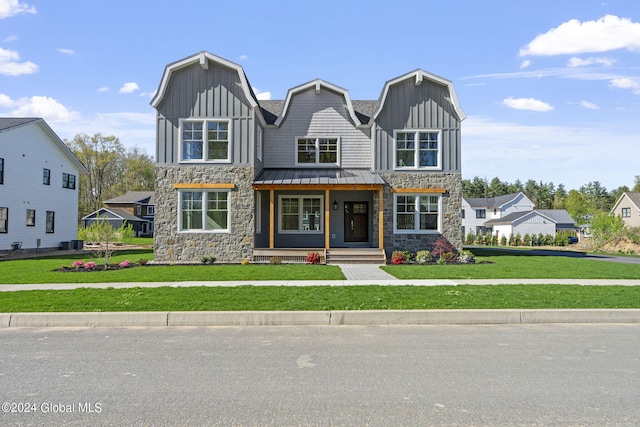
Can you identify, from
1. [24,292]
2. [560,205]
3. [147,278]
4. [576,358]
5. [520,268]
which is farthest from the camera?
[560,205]

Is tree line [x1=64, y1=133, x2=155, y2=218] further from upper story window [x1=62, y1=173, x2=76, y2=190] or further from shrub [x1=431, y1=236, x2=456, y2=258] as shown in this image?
shrub [x1=431, y1=236, x2=456, y2=258]

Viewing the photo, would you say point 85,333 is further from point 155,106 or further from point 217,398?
point 155,106

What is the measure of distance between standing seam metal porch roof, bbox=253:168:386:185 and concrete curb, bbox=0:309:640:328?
35.1 ft

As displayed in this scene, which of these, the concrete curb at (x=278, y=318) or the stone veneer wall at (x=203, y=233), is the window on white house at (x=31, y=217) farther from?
the concrete curb at (x=278, y=318)

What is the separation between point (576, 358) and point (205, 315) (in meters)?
5.90

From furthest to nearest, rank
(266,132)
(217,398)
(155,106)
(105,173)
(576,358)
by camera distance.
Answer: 1. (105,173)
2. (266,132)
3. (155,106)
4. (576,358)
5. (217,398)

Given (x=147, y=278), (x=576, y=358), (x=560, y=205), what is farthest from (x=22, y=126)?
(x=560, y=205)

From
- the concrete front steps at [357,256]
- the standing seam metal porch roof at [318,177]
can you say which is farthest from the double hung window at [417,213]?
the concrete front steps at [357,256]

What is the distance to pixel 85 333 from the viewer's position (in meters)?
7.80

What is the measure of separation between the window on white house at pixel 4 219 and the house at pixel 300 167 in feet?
39.9

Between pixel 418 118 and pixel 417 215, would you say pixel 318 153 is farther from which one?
pixel 417 215

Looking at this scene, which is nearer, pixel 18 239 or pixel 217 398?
pixel 217 398

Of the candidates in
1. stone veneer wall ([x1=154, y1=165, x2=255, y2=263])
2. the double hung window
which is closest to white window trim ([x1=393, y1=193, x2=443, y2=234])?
the double hung window

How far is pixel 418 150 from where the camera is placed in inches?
802
